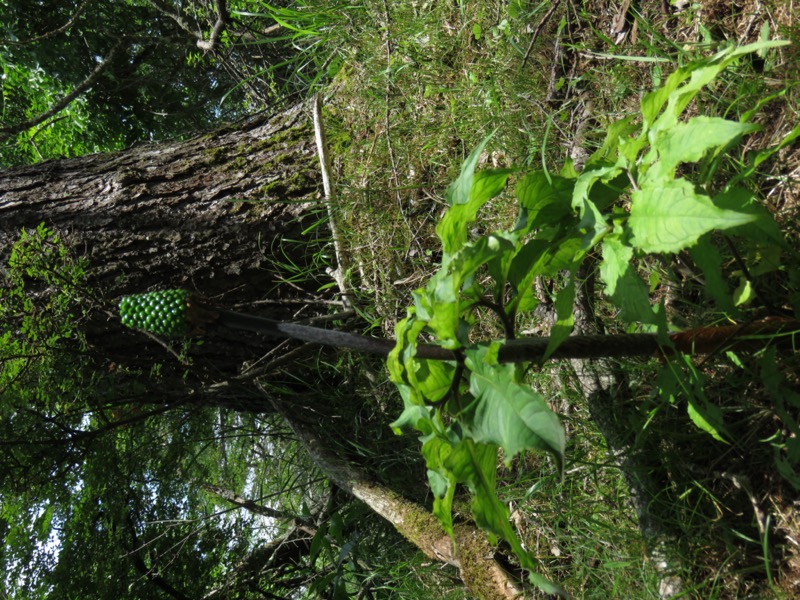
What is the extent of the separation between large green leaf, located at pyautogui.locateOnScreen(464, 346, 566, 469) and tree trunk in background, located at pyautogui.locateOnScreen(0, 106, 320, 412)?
118 centimetres


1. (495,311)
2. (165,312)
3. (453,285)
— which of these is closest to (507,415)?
(453,285)

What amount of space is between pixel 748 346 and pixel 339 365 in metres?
1.21

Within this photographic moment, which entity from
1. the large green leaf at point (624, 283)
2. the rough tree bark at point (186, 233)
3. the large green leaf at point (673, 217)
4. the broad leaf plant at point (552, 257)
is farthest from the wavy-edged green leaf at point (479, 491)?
the rough tree bark at point (186, 233)

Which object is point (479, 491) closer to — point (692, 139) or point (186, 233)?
point (692, 139)

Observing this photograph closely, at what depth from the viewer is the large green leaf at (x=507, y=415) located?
0.79m

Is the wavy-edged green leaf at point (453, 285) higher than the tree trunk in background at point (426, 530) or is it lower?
higher

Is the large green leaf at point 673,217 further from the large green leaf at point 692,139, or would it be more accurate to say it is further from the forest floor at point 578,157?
the forest floor at point 578,157

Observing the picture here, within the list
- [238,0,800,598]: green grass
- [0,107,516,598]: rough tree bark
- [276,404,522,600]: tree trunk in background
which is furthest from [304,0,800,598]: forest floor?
[0,107,516,598]: rough tree bark

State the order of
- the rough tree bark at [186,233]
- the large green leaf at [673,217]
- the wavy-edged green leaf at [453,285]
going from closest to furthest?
the large green leaf at [673,217] → the wavy-edged green leaf at [453,285] → the rough tree bark at [186,233]

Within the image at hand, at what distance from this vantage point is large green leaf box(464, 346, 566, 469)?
31.3 inches

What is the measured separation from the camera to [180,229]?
2.02 m

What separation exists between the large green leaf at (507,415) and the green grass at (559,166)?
1.46ft

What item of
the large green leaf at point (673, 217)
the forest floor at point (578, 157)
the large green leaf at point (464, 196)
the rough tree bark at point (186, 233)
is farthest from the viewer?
the rough tree bark at point (186, 233)

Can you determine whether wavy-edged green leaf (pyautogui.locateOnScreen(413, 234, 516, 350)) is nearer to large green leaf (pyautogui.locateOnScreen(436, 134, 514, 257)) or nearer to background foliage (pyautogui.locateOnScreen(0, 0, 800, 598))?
background foliage (pyautogui.locateOnScreen(0, 0, 800, 598))
